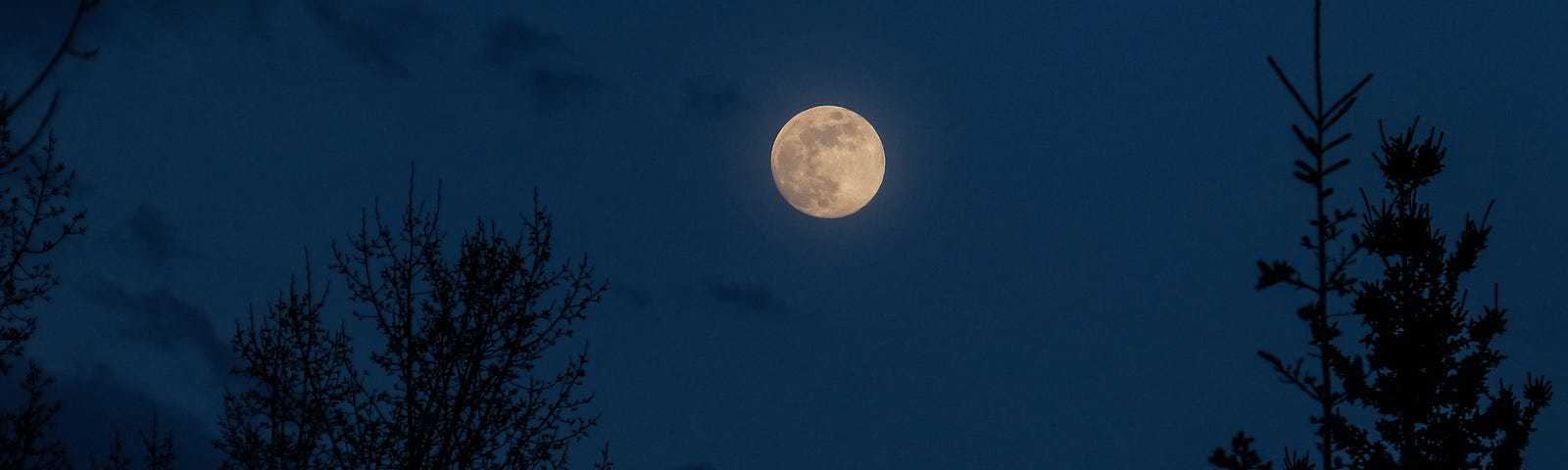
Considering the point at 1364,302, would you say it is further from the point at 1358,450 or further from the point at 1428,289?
the point at 1358,450

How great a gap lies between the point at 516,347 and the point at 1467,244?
1805cm

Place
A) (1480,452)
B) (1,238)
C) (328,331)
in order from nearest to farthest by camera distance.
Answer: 1. (1,238)
2. (328,331)
3. (1480,452)

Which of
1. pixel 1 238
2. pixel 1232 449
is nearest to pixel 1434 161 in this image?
pixel 1232 449

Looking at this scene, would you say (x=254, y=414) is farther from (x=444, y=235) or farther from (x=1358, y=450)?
(x=1358, y=450)

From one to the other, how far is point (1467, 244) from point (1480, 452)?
3.88m

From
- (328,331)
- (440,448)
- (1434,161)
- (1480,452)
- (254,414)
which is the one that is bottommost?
(440,448)

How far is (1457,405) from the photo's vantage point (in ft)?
60.7

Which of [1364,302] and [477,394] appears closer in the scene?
[477,394]

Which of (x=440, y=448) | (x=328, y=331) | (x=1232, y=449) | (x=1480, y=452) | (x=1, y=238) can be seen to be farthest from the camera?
(x=1480, y=452)

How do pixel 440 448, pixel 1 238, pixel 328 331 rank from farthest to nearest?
pixel 328 331 → pixel 440 448 → pixel 1 238

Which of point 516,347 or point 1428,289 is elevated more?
point 1428,289

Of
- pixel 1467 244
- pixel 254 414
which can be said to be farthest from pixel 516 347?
pixel 1467 244

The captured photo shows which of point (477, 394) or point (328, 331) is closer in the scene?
point (477, 394)

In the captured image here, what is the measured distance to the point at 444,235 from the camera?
416 inches
